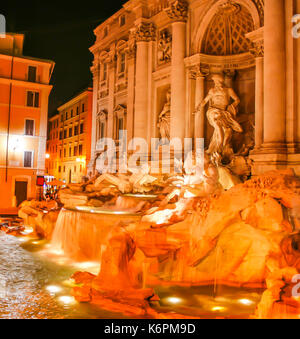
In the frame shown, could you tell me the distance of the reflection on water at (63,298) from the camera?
18.4 feet

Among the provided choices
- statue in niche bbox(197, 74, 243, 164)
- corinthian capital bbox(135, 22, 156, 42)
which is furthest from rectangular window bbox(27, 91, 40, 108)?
statue in niche bbox(197, 74, 243, 164)

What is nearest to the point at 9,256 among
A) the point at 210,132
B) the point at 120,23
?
the point at 210,132

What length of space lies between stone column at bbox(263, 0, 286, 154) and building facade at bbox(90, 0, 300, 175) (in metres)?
0.03

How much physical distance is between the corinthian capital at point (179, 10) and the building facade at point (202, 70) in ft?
0.13

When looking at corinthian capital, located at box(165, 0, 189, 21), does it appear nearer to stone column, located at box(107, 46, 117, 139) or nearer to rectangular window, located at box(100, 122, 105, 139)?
stone column, located at box(107, 46, 117, 139)

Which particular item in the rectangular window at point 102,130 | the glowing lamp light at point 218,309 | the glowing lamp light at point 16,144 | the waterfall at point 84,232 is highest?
the rectangular window at point 102,130

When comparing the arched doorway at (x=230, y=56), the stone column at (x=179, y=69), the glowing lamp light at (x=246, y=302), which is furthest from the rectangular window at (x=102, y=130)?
Answer: the glowing lamp light at (x=246, y=302)

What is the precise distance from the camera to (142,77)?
59.0 feet

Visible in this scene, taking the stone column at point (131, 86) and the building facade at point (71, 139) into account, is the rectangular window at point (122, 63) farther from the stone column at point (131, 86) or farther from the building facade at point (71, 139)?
the building facade at point (71, 139)

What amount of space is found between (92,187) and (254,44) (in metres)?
7.90

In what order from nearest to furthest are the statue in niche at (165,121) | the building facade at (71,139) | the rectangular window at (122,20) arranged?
the statue in niche at (165,121) < the rectangular window at (122,20) < the building facade at (71,139)

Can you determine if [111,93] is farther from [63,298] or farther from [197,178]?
[63,298]

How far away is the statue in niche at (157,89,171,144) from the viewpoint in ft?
55.2
